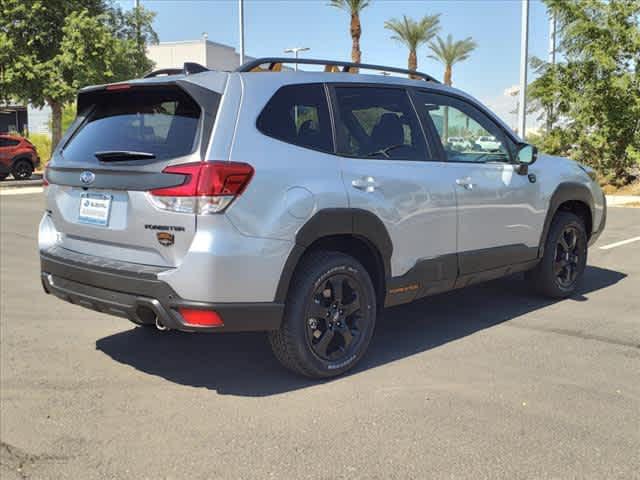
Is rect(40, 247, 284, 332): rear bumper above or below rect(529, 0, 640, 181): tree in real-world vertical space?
below

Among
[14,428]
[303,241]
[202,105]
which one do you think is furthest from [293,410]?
[202,105]

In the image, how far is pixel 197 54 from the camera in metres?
52.3

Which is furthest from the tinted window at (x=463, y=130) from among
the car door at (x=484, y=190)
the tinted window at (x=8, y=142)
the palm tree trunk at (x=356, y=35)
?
the palm tree trunk at (x=356, y=35)

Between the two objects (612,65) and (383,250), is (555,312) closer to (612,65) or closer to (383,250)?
(383,250)

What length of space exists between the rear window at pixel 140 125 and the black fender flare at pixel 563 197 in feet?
10.9

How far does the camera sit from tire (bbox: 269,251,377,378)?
12.6 ft

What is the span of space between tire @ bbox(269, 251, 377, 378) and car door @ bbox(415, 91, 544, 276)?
39.8 inches

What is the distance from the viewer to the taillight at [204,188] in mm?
3393

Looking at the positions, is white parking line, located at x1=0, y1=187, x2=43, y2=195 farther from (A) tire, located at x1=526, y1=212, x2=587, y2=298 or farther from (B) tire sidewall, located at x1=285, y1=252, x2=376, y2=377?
(B) tire sidewall, located at x1=285, y1=252, x2=376, y2=377

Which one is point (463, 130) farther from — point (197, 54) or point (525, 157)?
point (197, 54)

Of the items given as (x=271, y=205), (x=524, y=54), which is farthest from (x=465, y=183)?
(x=524, y=54)

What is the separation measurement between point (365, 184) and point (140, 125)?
53.8 inches

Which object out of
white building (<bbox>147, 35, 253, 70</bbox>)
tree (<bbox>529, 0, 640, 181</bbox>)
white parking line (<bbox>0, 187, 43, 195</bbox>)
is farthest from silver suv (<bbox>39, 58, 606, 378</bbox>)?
white building (<bbox>147, 35, 253, 70</bbox>)

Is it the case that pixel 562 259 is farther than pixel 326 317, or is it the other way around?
pixel 562 259
